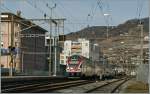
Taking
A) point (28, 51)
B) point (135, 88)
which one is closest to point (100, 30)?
point (135, 88)

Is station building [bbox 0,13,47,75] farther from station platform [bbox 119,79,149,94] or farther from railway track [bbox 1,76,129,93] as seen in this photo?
station platform [bbox 119,79,149,94]

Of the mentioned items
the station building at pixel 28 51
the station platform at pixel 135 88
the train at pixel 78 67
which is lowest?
the station platform at pixel 135 88

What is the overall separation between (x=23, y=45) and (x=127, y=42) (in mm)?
19607

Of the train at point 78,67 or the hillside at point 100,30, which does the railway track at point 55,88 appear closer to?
the train at point 78,67

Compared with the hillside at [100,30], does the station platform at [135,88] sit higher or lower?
lower

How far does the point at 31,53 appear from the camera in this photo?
83938 mm

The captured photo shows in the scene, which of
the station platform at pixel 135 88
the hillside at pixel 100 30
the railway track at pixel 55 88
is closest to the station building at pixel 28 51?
the hillside at pixel 100 30

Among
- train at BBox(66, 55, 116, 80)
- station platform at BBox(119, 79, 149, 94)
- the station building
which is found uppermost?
the station building

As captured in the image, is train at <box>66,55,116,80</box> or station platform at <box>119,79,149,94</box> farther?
train at <box>66,55,116,80</box>

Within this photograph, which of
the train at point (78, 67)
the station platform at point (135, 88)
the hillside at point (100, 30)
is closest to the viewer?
the station platform at point (135, 88)

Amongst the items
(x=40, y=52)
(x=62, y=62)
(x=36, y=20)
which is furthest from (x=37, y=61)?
(x=36, y=20)

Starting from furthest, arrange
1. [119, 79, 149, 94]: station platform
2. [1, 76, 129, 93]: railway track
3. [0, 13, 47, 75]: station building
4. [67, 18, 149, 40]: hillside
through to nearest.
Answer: [0, 13, 47, 75]: station building
[67, 18, 149, 40]: hillside
[119, 79, 149, 94]: station platform
[1, 76, 129, 93]: railway track

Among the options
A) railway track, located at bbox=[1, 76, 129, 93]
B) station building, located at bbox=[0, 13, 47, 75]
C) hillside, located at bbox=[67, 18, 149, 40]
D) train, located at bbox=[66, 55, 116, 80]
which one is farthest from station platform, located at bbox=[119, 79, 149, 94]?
station building, located at bbox=[0, 13, 47, 75]

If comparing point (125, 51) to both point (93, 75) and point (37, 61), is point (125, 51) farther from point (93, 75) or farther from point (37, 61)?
point (93, 75)
